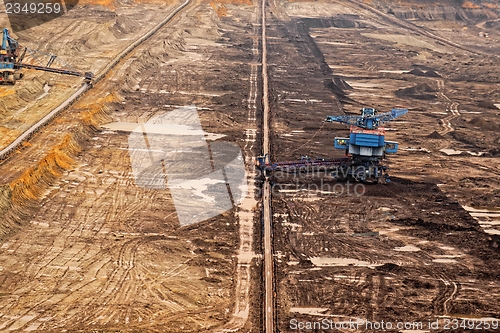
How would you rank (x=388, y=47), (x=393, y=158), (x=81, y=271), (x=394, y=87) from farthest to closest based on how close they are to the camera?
(x=388, y=47) → (x=394, y=87) → (x=393, y=158) → (x=81, y=271)

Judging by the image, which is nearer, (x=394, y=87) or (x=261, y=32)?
(x=394, y=87)

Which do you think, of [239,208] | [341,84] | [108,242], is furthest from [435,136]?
[108,242]

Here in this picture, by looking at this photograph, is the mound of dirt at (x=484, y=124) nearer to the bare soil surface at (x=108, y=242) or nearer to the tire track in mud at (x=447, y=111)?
the tire track in mud at (x=447, y=111)

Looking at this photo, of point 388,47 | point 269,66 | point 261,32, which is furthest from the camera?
point 261,32

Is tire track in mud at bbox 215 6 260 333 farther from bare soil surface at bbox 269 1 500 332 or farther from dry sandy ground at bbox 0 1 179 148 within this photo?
dry sandy ground at bbox 0 1 179 148

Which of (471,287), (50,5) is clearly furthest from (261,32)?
(471,287)

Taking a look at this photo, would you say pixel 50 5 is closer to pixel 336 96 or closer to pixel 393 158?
pixel 336 96

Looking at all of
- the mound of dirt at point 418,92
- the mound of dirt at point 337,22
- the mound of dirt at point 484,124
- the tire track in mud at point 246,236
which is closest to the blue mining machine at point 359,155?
the tire track in mud at point 246,236
